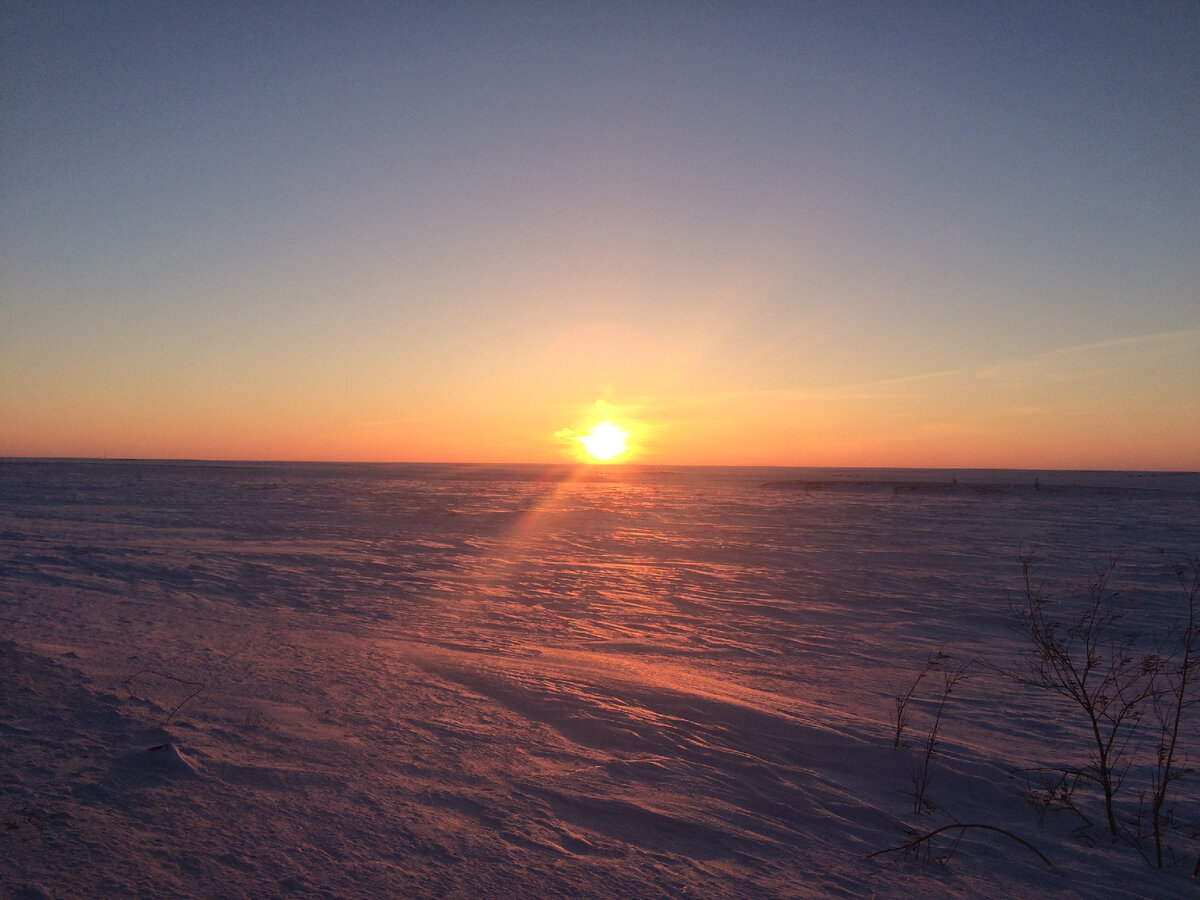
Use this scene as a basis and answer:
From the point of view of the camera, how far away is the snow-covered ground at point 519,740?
12.4 ft

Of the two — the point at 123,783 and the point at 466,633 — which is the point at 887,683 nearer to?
the point at 466,633

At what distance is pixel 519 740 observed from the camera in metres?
5.52

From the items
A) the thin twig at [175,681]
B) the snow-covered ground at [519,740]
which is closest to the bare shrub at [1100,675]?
the snow-covered ground at [519,740]

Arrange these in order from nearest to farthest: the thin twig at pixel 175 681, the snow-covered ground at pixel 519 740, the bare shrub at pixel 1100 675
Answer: the snow-covered ground at pixel 519 740 → the bare shrub at pixel 1100 675 → the thin twig at pixel 175 681

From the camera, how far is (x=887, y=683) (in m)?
7.89

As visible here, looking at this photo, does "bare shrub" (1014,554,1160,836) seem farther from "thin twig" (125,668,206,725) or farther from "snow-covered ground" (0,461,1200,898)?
"thin twig" (125,668,206,725)

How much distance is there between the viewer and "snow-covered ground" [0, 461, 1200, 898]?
3789 mm

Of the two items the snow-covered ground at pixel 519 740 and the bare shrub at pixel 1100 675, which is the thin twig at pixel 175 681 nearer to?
the snow-covered ground at pixel 519 740

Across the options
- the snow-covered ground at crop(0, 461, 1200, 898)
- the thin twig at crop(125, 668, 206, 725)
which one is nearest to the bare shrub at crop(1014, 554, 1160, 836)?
the snow-covered ground at crop(0, 461, 1200, 898)

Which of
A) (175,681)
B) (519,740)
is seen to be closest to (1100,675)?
(519,740)

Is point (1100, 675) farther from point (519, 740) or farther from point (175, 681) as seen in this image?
point (175, 681)

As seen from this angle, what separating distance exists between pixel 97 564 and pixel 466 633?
8.68 m

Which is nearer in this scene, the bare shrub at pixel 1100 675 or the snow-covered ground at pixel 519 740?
the snow-covered ground at pixel 519 740

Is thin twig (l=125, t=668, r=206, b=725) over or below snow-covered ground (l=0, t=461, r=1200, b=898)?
over
